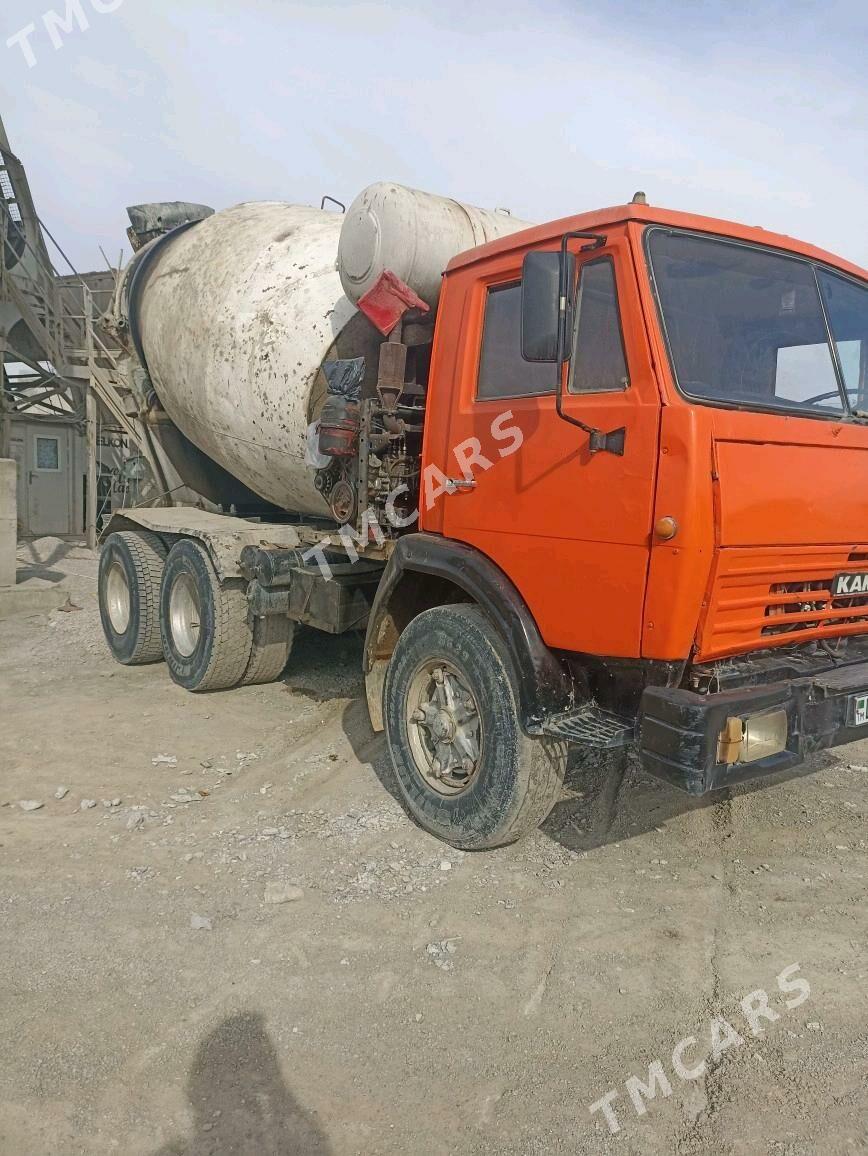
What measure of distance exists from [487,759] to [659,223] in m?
2.16

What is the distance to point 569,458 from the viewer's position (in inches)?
127

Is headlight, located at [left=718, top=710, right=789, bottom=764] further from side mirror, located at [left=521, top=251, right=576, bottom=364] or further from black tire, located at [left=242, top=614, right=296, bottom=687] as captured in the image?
black tire, located at [left=242, top=614, right=296, bottom=687]

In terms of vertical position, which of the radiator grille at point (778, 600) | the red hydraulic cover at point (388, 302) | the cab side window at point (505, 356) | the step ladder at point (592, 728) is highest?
the red hydraulic cover at point (388, 302)

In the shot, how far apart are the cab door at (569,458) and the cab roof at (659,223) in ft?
0.22

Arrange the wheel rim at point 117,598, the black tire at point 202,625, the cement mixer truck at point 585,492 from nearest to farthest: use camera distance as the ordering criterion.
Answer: the cement mixer truck at point 585,492, the black tire at point 202,625, the wheel rim at point 117,598

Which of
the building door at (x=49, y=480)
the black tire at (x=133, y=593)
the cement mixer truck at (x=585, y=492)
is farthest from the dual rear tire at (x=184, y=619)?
the building door at (x=49, y=480)

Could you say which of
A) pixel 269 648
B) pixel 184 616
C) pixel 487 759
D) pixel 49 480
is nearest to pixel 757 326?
pixel 487 759

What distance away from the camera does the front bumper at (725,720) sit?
2.80 meters

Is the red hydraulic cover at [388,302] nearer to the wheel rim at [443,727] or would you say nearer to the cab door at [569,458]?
the cab door at [569,458]

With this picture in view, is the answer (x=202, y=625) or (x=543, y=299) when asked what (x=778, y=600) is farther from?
(x=202, y=625)

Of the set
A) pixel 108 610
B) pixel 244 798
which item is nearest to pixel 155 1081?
pixel 244 798

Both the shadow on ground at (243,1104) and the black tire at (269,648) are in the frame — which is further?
the black tire at (269,648)

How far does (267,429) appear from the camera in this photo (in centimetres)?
544

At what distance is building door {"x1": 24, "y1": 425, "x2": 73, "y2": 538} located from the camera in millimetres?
16156
